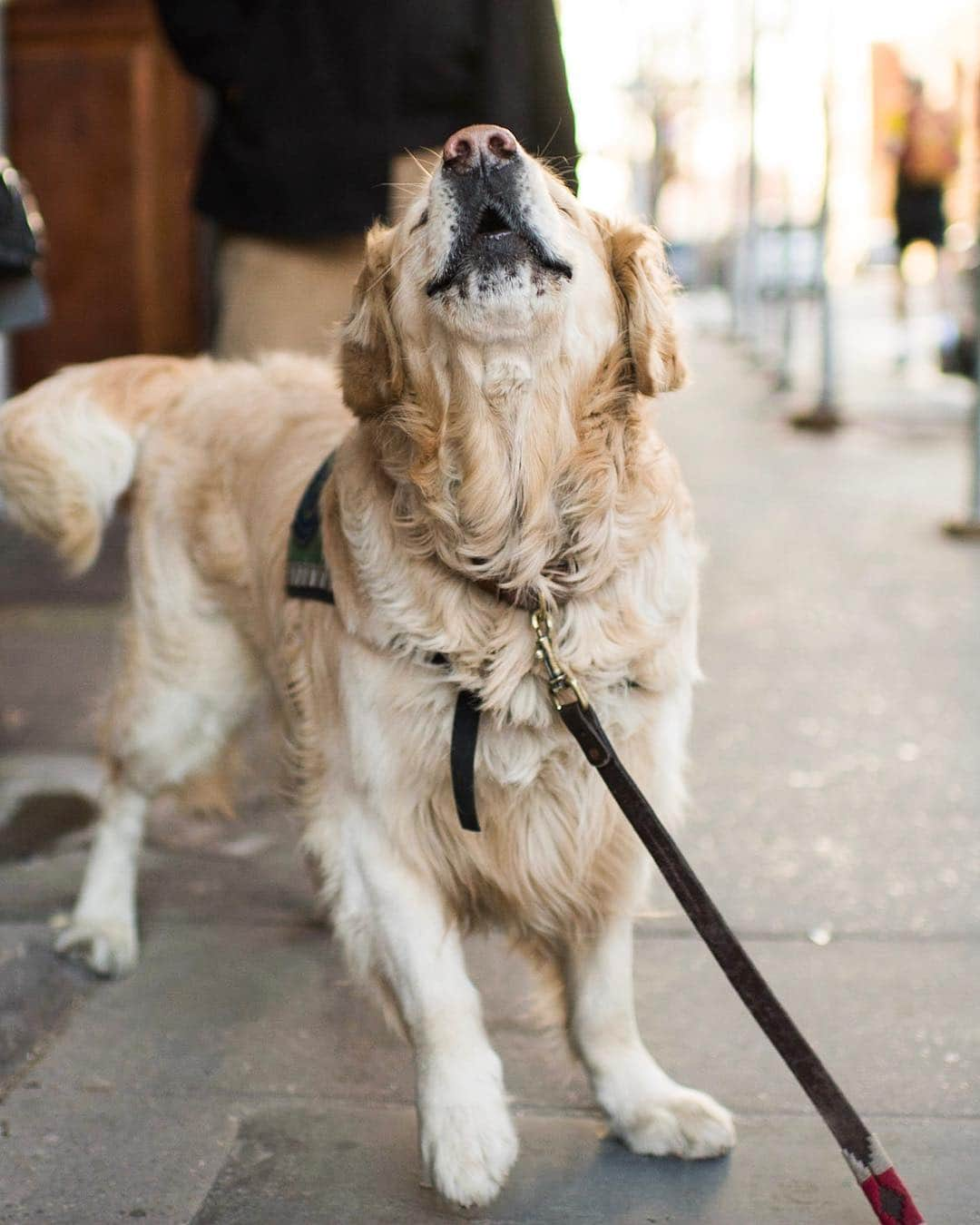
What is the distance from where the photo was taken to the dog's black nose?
222cm

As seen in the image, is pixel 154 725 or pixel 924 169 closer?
pixel 154 725

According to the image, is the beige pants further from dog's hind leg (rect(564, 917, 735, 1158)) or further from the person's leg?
dog's hind leg (rect(564, 917, 735, 1158))

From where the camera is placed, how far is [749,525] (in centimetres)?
720

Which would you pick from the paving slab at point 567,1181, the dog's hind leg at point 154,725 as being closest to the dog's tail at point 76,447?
the dog's hind leg at point 154,725

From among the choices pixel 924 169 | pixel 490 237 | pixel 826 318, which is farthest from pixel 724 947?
pixel 924 169

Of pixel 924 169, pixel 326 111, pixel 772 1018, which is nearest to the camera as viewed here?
pixel 772 1018

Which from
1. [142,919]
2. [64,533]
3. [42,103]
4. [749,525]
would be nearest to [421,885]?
[142,919]

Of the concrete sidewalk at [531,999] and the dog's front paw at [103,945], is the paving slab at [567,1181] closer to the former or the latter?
the concrete sidewalk at [531,999]

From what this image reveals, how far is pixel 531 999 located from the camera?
9.44 ft

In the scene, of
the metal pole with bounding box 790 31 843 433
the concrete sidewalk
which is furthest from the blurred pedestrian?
the concrete sidewalk

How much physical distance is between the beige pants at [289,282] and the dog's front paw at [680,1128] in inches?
93.5

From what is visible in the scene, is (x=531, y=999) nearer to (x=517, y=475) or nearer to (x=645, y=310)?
(x=517, y=475)

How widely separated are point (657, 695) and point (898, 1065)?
0.77 meters

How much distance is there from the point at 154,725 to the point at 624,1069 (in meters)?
1.32
